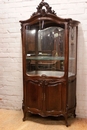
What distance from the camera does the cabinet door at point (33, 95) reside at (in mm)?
2631

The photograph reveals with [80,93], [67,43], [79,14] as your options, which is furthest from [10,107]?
[79,14]

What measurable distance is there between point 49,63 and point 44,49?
0.24 metres

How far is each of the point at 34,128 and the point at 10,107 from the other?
0.90m

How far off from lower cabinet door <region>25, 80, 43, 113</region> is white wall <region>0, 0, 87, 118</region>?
47 cm

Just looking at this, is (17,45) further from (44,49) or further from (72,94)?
(72,94)

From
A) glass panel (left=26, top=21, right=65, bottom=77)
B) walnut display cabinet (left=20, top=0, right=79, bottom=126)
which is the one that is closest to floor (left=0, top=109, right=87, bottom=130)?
walnut display cabinet (left=20, top=0, right=79, bottom=126)

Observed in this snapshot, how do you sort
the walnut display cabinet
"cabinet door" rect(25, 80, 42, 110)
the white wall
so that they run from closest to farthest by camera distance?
the walnut display cabinet → "cabinet door" rect(25, 80, 42, 110) → the white wall

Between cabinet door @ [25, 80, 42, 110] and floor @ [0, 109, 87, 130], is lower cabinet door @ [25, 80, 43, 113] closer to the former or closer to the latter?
cabinet door @ [25, 80, 42, 110]

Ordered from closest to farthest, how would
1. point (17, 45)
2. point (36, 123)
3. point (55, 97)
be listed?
point (55, 97), point (36, 123), point (17, 45)

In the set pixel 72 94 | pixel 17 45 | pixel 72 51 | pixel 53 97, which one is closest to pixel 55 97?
pixel 53 97

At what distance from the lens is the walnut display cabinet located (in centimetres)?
251

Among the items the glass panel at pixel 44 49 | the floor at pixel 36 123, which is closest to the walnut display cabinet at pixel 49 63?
the glass panel at pixel 44 49

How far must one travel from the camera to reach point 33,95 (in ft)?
8.77

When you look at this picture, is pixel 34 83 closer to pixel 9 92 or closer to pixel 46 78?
pixel 46 78
